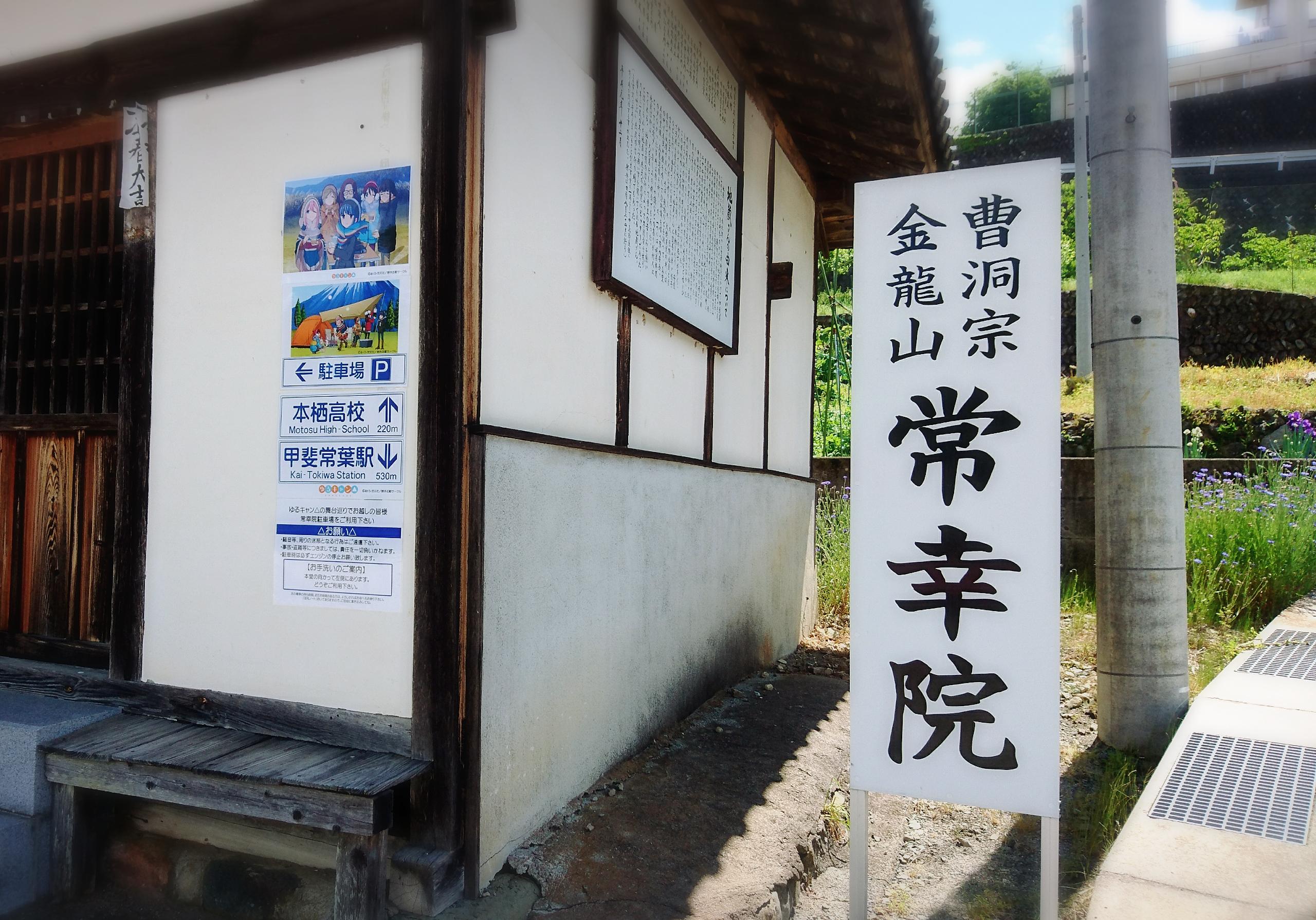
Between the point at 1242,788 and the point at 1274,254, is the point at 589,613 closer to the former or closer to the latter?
the point at 1242,788

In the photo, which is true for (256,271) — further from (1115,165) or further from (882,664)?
(1115,165)

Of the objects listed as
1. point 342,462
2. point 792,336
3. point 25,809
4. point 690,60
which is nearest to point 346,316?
point 342,462

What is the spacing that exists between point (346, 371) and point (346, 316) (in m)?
0.23

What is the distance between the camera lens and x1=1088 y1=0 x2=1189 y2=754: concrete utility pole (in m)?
4.76

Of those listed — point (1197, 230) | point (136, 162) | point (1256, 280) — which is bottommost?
point (136, 162)

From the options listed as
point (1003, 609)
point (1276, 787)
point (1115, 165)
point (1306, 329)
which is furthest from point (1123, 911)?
point (1306, 329)

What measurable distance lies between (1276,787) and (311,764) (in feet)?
13.5

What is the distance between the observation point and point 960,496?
10.7ft

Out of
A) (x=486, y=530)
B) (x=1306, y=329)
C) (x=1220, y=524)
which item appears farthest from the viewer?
(x=1306, y=329)

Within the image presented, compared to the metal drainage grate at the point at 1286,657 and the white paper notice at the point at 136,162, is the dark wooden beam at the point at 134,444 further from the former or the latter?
the metal drainage grate at the point at 1286,657

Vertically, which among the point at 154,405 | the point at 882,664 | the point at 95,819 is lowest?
the point at 95,819

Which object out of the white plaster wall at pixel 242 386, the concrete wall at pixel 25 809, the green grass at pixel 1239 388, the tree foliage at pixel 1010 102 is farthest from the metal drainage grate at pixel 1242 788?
the tree foliage at pixel 1010 102

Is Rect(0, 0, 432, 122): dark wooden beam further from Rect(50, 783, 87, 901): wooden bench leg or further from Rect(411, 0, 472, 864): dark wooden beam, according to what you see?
Rect(50, 783, 87, 901): wooden bench leg

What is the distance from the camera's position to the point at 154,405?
3.90m
